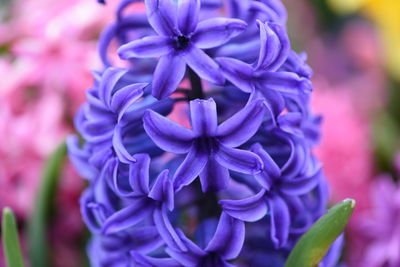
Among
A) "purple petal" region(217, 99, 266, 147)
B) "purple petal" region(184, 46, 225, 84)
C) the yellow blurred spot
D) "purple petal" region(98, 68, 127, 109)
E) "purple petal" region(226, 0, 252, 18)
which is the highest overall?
the yellow blurred spot

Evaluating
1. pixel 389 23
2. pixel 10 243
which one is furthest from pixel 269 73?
pixel 389 23

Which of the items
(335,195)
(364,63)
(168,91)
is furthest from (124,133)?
(364,63)

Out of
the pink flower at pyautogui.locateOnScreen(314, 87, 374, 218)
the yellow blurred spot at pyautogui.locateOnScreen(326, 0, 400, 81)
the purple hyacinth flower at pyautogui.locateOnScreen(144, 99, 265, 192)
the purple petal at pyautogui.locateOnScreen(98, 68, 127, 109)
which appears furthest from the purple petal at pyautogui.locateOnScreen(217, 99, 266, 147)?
the yellow blurred spot at pyautogui.locateOnScreen(326, 0, 400, 81)

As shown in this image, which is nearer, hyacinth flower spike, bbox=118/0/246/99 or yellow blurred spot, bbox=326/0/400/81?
hyacinth flower spike, bbox=118/0/246/99


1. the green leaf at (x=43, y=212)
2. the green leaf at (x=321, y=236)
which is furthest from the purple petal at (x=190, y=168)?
the green leaf at (x=43, y=212)

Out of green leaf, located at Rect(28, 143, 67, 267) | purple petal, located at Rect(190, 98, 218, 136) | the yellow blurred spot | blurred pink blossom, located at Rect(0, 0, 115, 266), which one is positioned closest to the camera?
purple petal, located at Rect(190, 98, 218, 136)

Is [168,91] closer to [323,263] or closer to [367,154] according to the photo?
[323,263]

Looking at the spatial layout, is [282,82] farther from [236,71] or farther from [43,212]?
[43,212]

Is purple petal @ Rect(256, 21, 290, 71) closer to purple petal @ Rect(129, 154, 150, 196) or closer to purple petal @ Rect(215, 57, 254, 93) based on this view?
purple petal @ Rect(215, 57, 254, 93)
